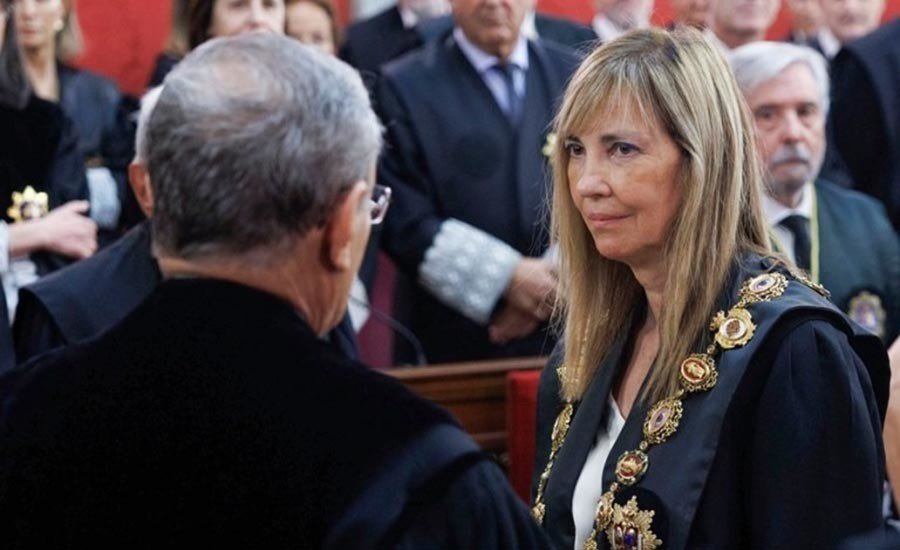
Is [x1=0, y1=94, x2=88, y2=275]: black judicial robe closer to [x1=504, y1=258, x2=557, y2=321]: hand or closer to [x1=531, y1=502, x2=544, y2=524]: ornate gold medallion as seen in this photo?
[x1=504, y1=258, x2=557, y2=321]: hand

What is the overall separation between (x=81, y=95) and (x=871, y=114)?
281 centimetres

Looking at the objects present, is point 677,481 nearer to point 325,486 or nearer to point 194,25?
point 325,486

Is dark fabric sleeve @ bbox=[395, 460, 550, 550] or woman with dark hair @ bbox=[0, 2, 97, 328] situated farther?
woman with dark hair @ bbox=[0, 2, 97, 328]

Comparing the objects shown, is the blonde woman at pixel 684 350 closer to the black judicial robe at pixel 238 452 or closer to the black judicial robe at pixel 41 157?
the black judicial robe at pixel 238 452

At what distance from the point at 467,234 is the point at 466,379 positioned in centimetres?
59

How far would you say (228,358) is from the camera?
1.99 m

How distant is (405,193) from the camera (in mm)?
5199

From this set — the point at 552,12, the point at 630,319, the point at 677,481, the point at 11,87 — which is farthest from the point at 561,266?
the point at 552,12

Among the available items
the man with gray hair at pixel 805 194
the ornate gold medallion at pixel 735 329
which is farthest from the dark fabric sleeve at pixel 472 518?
the man with gray hair at pixel 805 194

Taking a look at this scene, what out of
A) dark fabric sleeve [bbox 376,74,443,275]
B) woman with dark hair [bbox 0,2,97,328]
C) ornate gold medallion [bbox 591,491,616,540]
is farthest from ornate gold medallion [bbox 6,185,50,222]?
ornate gold medallion [bbox 591,491,616,540]

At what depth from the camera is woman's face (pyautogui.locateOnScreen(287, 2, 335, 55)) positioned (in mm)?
5809

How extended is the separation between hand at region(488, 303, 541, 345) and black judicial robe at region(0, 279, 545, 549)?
3.18 metres

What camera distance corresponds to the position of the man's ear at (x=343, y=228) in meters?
2.02

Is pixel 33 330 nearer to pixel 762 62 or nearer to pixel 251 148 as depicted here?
pixel 251 148
